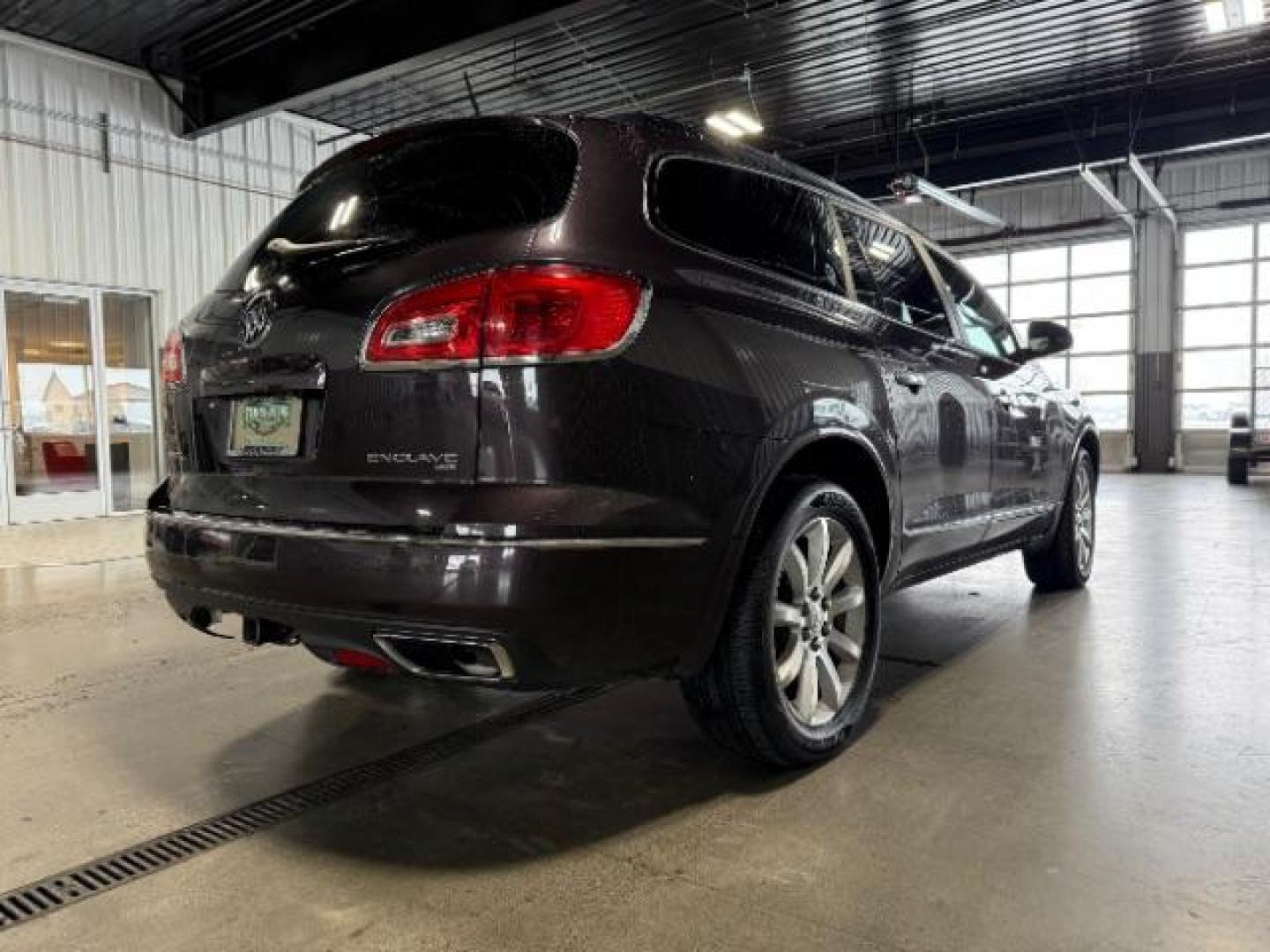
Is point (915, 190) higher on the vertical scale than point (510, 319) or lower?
higher

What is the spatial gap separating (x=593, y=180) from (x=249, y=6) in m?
8.61

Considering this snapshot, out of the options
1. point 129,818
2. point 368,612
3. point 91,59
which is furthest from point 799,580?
point 91,59

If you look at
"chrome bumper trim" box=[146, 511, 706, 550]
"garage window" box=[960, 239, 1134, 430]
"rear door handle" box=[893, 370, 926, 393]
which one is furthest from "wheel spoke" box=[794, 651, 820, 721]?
"garage window" box=[960, 239, 1134, 430]

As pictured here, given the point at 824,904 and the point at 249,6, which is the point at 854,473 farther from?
the point at 249,6

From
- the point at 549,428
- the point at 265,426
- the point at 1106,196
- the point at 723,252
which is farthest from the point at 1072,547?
the point at 1106,196

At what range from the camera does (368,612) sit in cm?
182

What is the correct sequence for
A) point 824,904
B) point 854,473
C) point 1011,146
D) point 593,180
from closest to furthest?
point 824,904 → point 593,180 → point 854,473 → point 1011,146

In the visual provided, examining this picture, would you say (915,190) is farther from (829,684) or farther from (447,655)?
(447,655)

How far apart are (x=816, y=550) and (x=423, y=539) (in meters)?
1.13

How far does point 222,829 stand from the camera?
7.02 feet

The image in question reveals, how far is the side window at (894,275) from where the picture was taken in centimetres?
290

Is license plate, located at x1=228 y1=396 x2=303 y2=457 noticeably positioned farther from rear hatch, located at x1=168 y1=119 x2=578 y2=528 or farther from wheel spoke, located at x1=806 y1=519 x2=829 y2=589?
wheel spoke, located at x1=806 y1=519 x2=829 y2=589

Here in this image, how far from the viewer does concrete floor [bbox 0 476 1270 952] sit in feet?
5.62

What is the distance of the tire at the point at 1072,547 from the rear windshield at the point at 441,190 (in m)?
3.50
